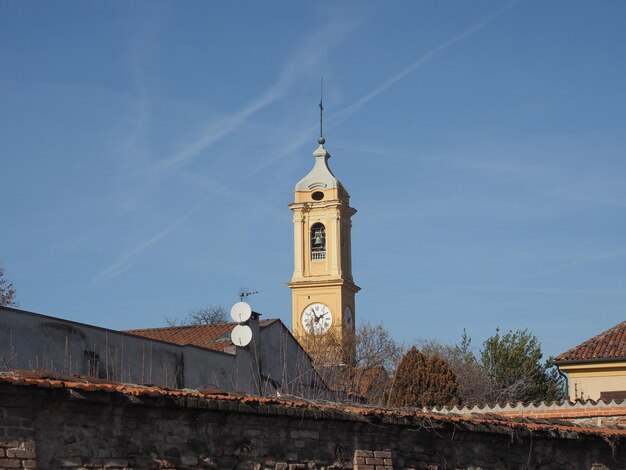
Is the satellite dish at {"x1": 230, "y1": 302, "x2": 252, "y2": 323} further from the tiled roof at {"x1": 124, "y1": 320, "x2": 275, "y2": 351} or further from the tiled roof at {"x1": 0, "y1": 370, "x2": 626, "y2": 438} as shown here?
the tiled roof at {"x1": 0, "y1": 370, "x2": 626, "y2": 438}

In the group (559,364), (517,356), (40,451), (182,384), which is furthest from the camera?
(517,356)

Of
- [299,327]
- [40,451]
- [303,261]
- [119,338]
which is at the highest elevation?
[303,261]

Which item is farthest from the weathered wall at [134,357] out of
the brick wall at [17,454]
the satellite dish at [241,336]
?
the brick wall at [17,454]

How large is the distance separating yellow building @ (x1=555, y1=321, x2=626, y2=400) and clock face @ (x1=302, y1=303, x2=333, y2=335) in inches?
1706

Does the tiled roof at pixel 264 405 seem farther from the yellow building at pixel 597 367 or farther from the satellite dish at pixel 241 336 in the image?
the yellow building at pixel 597 367

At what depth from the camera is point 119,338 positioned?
24469mm

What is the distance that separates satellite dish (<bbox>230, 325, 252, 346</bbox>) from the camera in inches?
1171

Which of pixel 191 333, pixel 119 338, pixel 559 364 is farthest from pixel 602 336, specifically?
pixel 119 338

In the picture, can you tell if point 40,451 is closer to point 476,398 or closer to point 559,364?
point 559,364

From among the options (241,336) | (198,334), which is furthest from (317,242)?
(241,336)

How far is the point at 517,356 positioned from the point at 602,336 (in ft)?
75.9

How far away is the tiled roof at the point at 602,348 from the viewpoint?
3138 cm

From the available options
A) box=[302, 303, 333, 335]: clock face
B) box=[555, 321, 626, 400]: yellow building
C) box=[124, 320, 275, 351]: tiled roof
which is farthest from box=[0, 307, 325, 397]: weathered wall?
box=[302, 303, 333, 335]: clock face

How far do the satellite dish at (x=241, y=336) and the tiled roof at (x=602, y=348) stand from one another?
8981mm
